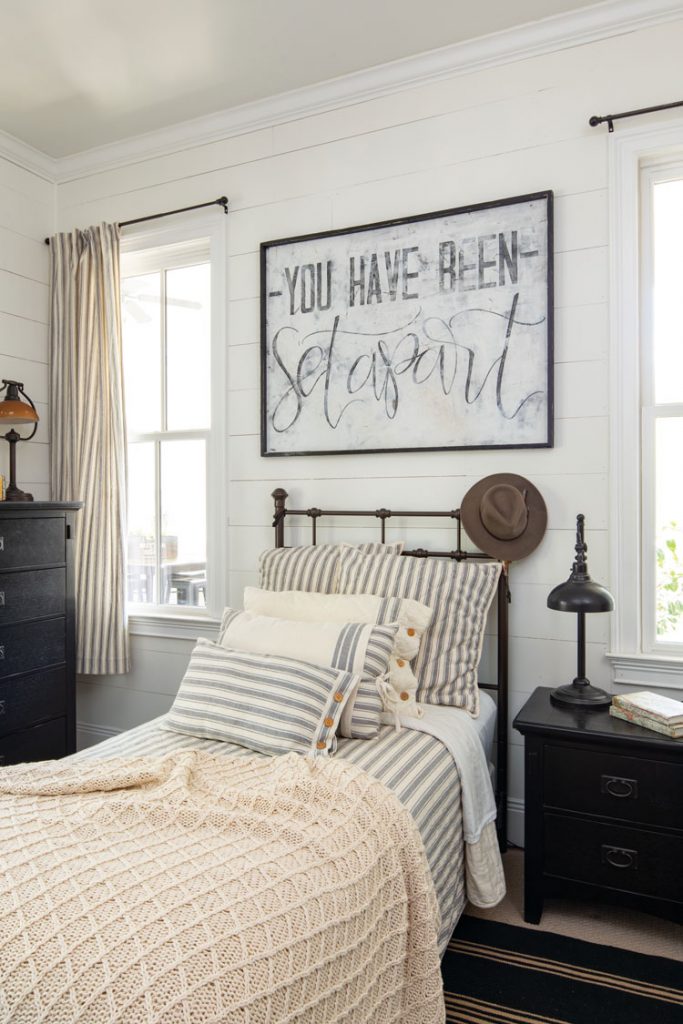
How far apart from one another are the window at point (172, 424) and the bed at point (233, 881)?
1295mm

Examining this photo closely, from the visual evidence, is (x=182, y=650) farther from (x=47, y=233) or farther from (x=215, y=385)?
(x=47, y=233)

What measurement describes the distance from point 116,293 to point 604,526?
91.4 inches

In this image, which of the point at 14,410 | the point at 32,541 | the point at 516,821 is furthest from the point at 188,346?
the point at 516,821

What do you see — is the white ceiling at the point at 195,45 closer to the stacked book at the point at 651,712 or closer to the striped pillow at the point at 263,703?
the striped pillow at the point at 263,703

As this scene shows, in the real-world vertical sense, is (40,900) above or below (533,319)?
below

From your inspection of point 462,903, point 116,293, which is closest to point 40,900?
point 462,903

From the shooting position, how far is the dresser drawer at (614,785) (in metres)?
1.86

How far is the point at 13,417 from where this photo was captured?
9.68ft

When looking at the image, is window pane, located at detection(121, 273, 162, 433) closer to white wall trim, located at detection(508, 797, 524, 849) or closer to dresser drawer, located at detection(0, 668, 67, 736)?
dresser drawer, located at detection(0, 668, 67, 736)

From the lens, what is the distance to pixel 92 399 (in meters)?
3.21

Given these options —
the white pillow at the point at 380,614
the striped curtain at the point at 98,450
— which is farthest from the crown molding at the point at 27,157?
the white pillow at the point at 380,614

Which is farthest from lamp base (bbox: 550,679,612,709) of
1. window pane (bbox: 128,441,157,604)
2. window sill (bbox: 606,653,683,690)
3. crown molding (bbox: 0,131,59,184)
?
crown molding (bbox: 0,131,59,184)

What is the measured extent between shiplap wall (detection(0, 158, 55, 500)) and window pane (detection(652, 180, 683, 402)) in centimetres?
269

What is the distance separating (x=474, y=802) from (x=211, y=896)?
980 millimetres
